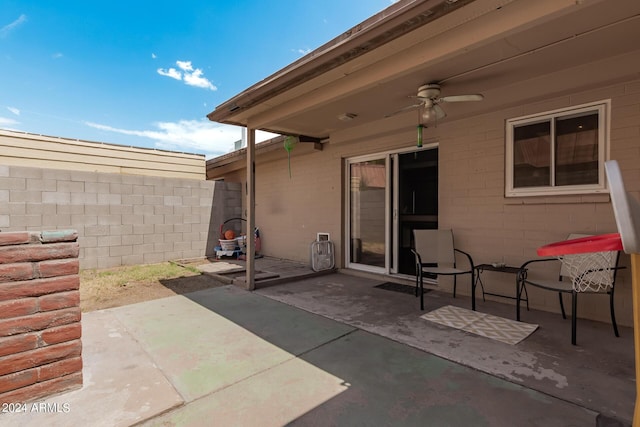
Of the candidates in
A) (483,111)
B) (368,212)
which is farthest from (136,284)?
(483,111)

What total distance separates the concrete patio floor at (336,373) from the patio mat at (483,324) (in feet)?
0.36

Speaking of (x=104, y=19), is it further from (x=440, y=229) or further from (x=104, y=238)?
(x=440, y=229)

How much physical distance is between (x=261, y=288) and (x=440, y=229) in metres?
2.84

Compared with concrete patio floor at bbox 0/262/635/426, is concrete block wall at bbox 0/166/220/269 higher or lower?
higher

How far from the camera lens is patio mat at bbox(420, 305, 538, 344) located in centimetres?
283

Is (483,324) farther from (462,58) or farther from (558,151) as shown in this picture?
(462,58)

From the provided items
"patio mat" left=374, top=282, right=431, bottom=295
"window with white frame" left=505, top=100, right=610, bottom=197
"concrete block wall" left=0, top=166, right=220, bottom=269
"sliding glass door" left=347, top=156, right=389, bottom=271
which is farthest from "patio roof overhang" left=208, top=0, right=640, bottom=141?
"concrete block wall" left=0, top=166, right=220, bottom=269

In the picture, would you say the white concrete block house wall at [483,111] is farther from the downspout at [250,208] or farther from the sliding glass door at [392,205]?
the downspout at [250,208]

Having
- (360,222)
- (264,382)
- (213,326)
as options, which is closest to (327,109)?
(360,222)

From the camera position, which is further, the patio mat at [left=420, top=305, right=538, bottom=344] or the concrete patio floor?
the patio mat at [left=420, top=305, right=538, bottom=344]

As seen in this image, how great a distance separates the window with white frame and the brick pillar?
447 centimetres

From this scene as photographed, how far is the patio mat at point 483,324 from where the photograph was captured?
2828mm

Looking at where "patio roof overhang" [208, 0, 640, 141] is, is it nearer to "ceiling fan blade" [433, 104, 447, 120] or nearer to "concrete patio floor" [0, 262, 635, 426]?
"ceiling fan blade" [433, 104, 447, 120]

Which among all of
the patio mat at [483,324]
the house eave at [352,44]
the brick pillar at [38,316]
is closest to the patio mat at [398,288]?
the patio mat at [483,324]
